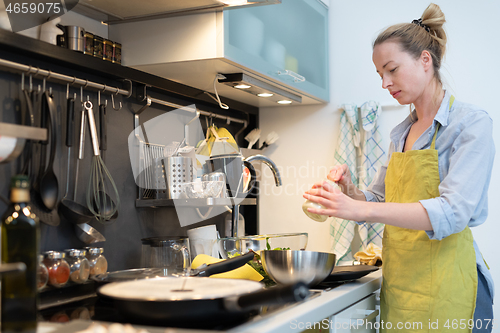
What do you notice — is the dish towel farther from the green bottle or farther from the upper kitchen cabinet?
the green bottle

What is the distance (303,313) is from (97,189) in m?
0.70

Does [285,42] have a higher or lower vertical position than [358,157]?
higher

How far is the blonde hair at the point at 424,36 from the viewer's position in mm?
1221

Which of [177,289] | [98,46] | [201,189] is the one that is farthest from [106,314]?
[98,46]

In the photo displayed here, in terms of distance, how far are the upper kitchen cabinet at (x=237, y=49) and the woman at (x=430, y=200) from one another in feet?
1.38

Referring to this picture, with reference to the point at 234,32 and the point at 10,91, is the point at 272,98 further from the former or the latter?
the point at 10,91

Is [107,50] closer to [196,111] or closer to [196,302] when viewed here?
[196,111]

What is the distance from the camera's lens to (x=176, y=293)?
80 cm

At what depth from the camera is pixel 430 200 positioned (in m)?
1.04

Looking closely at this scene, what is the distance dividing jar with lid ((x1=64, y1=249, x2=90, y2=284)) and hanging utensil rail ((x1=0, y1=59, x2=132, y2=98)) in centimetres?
44

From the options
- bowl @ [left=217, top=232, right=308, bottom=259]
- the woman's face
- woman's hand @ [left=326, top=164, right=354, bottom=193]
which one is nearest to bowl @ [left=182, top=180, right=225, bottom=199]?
bowl @ [left=217, top=232, right=308, bottom=259]

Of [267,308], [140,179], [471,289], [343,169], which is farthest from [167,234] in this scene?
[471,289]

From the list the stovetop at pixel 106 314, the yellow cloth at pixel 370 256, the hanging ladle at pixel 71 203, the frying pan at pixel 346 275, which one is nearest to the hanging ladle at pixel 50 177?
the hanging ladle at pixel 71 203

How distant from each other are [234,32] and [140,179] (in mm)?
555
